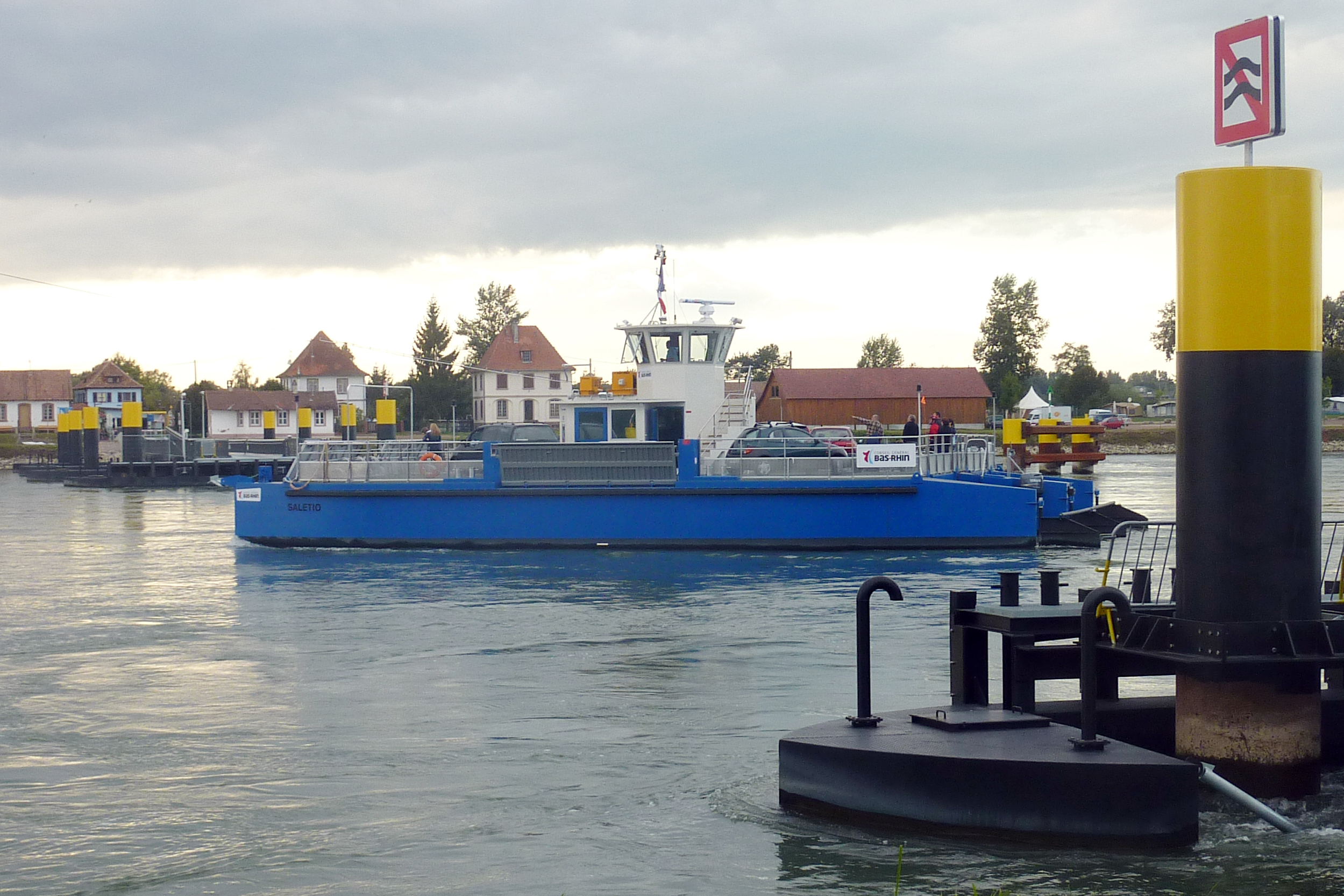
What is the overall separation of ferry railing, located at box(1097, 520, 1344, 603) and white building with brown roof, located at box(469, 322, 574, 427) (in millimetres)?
51694

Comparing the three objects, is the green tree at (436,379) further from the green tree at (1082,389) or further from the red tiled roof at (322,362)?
the green tree at (1082,389)

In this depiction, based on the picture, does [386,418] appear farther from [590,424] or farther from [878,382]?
[878,382]

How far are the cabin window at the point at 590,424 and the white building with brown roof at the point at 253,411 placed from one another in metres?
74.2

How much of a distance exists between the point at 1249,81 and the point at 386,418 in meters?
29.5

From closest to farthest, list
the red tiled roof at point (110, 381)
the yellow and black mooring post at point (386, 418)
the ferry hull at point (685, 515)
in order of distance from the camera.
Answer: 1. the ferry hull at point (685, 515)
2. the yellow and black mooring post at point (386, 418)
3. the red tiled roof at point (110, 381)

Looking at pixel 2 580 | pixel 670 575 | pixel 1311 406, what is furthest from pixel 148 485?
pixel 1311 406

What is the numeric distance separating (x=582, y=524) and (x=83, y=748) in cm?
1304

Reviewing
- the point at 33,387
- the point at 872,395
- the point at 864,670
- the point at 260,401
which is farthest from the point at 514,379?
the point at 864,670

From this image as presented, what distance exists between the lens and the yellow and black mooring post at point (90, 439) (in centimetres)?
4844

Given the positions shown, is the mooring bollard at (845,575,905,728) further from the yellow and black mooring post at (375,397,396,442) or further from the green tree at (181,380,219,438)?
the green tree at (181,380,219,438)

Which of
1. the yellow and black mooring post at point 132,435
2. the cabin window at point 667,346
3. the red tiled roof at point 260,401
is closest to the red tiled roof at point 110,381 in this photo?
the red tiled roof at point 260,401

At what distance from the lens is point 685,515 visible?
20719 millimetres

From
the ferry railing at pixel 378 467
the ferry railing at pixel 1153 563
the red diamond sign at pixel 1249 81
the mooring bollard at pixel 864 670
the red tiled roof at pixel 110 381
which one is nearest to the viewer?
the red diamond sign at pixel 1249 81

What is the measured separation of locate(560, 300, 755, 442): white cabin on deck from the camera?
22.9 metres
